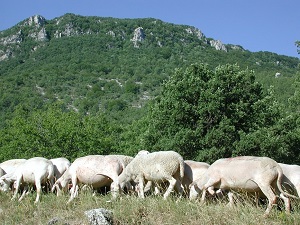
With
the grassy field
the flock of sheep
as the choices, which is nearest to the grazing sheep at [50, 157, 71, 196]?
the flock of sheep

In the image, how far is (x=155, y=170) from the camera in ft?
32.6

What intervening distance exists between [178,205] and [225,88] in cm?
1725

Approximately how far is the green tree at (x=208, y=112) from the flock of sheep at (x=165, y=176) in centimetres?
1175

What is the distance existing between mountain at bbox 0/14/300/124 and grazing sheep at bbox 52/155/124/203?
45228 mm

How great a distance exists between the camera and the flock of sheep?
834cm

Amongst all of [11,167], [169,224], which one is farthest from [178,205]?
[11,167]

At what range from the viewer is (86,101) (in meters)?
78.7

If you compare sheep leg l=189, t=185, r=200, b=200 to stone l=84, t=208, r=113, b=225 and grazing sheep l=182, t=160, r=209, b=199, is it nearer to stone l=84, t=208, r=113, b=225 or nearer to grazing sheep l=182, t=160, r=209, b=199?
grazing sheep l=182, t=160, r=209, b=199

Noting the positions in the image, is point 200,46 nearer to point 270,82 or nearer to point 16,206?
point 270,82

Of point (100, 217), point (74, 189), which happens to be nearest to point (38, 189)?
point (74, 189)

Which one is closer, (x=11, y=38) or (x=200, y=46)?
(x=200, y=46)

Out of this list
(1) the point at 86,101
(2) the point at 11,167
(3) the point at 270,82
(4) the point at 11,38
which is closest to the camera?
(2) the point at 11,167

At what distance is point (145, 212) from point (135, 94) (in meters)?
80.4

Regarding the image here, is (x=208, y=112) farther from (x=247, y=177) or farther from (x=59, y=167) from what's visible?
(x=247, y=177)
